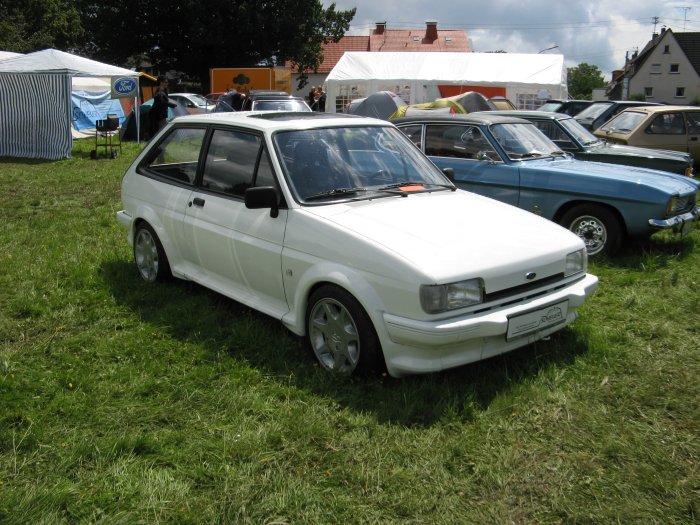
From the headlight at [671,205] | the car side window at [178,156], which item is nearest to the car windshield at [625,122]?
the headlight at [671,205]

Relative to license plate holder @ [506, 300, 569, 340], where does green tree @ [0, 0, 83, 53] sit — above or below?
above

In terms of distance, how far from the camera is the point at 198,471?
325cm

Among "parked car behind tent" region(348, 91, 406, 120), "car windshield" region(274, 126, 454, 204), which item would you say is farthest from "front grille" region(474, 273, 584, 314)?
"parked car behind tent" region(348, 91, 406, 120)

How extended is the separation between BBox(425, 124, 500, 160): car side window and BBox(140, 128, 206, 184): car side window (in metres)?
3.39

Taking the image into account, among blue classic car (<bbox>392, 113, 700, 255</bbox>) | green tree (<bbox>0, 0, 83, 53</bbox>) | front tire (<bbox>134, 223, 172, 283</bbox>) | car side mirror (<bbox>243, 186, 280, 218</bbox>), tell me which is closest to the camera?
car side mirror (<bbox>243, 186, 280, 218</bbox>)

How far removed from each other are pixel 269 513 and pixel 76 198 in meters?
9.17

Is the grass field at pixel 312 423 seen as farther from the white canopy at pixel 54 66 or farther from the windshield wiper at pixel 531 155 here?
the white canopy at pixel 54 66

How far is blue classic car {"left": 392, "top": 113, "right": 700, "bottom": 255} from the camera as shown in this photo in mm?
7074

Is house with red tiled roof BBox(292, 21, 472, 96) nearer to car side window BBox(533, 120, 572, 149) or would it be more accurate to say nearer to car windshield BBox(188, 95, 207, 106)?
car windshield BBox(188, 95, 207, 106)

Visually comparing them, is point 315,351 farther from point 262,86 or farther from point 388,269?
point 262,86

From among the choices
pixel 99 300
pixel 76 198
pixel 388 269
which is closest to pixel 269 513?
pixel 388 269

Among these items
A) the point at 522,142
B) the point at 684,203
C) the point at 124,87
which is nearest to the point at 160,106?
the point at 124,87

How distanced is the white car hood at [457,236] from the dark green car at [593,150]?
5.09 metres

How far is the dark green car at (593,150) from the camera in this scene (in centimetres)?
938
